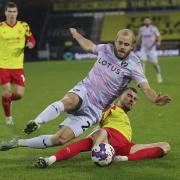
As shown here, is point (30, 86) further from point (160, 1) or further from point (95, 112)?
point (160, 1)

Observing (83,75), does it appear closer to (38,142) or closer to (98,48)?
(98,48)

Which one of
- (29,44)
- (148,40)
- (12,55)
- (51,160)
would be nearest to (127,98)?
(51,160)

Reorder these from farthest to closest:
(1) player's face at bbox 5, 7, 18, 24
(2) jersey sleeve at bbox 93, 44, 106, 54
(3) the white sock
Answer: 1. (1) player's face at bbox 5, 7, 18, 24
2. (2) jersey sleeve at bbox 93, 44, 106, 54
3. (3) the white sock

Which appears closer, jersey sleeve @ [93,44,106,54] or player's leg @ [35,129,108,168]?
player's leg @ [35,129,108,168]

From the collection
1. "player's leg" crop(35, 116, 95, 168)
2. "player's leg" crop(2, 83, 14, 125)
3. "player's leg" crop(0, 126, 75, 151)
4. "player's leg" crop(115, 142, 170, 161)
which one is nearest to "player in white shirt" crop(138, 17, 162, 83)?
"player's leg" crop(2, 83, 14, 125)

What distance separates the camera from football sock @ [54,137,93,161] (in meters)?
7.25

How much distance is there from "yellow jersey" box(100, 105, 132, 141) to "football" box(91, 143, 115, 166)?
0.55 metres

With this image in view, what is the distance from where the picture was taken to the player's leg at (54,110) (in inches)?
259

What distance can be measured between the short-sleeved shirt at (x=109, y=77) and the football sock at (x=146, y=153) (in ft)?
2.53

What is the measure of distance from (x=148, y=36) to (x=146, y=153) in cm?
1389

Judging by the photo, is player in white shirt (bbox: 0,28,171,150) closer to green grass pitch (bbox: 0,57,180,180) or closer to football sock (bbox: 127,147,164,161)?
green grass pitch (bbox: 0,57,180,180)

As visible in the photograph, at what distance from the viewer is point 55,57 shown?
36.9 meters

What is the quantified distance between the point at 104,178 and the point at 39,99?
9091 mm

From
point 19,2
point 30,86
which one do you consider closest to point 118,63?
point 30,86
